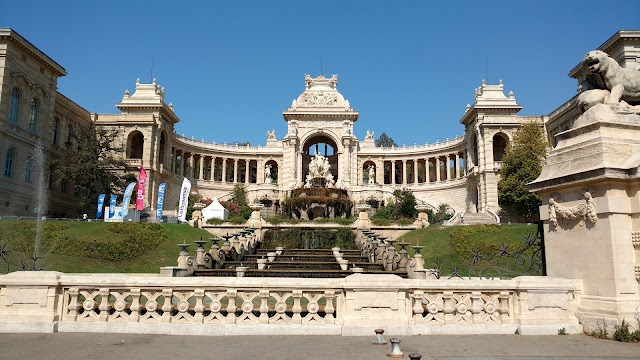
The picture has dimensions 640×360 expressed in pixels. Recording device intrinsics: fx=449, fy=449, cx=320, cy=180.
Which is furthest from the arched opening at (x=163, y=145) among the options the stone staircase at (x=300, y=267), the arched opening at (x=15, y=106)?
the stone staircase at (x=300, y=267)

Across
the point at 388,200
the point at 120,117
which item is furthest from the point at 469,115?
the point at 120,117

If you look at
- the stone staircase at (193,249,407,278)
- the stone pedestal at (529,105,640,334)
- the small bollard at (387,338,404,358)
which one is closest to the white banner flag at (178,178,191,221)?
the stone staircase at (193,249,407,278)

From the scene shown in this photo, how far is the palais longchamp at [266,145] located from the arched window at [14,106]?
102mm

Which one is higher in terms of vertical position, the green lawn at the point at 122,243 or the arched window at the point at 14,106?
the arched window at the point at 14,106

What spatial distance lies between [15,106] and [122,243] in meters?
26.1

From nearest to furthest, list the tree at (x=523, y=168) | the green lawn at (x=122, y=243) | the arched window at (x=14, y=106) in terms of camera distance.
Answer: the green lawn at (x=122, y=243) → the arched window at (x=14, y=106) → the tree at (x=523, y=168)

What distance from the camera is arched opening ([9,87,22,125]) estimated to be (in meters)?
44.6

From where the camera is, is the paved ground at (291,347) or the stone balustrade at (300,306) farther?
the stone balustrade at (300,306)

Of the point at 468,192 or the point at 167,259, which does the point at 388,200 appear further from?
the point at 167,259

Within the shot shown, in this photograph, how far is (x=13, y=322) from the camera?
8148 millimetres

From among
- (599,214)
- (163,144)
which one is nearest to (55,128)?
(163,144)

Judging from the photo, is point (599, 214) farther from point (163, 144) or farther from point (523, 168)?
point (163, 144)

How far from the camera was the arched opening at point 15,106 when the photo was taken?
44612 millimetres

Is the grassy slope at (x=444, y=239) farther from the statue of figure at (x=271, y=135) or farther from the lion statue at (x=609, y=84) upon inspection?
the statue of figure at (x=271, y=135)
